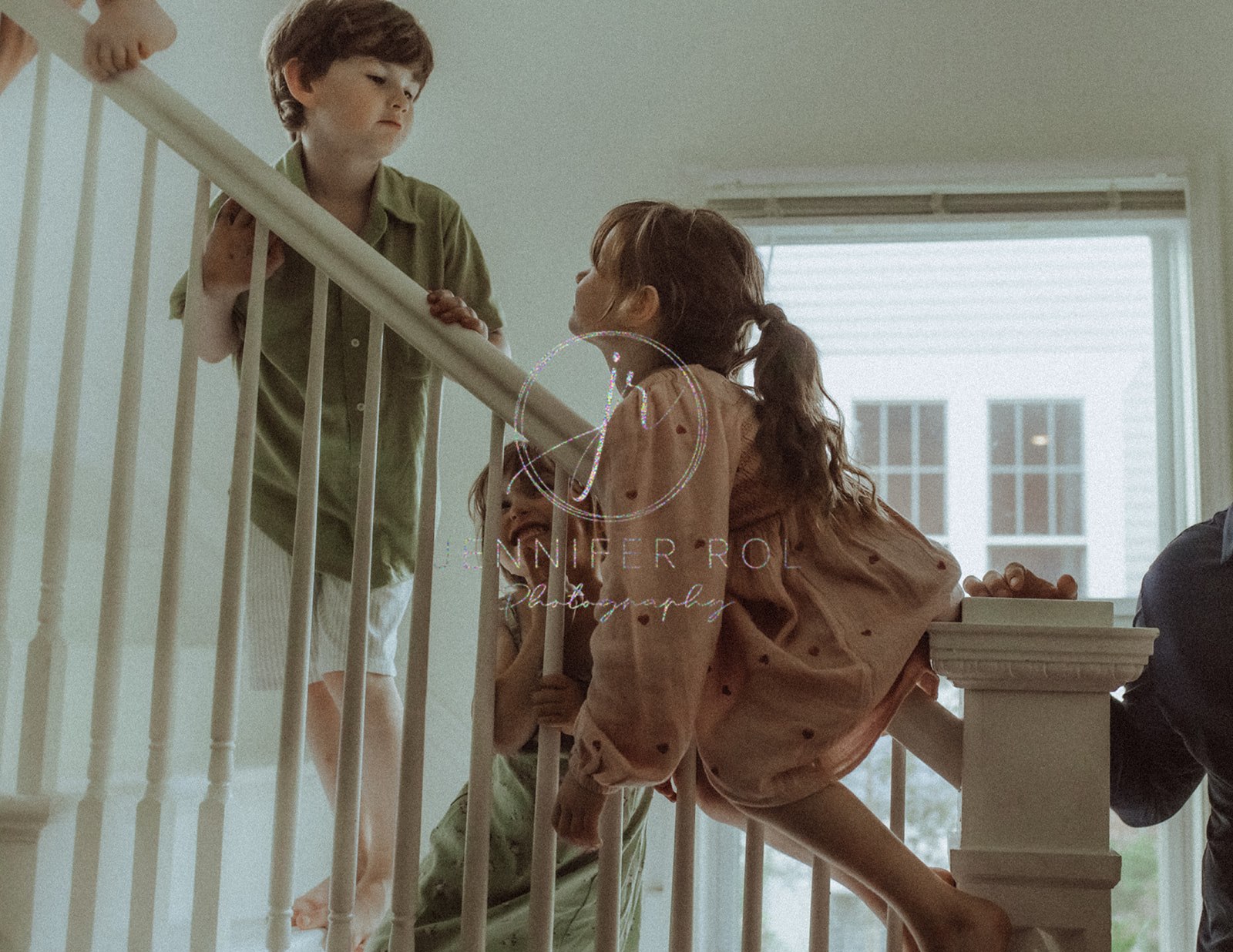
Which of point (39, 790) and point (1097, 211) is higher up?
point (1097, 211)

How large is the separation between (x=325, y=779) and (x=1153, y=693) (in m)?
0.87

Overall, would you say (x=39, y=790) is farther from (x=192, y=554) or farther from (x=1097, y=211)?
(x=1097, y=211)

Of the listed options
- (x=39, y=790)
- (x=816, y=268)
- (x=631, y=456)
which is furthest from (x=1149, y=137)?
(x=39, y=790)

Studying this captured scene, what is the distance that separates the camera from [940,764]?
42.5 inches

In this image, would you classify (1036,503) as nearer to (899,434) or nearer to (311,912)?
(899,434)

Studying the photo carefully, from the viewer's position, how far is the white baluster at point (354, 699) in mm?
1030

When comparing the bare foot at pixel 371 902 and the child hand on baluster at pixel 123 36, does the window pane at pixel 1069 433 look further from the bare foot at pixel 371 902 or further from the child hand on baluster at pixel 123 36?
the child hand on baluster at pixel 123 36

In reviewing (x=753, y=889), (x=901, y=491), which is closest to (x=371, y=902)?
(x=753, y=889)

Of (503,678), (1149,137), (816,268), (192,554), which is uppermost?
(1149,137)

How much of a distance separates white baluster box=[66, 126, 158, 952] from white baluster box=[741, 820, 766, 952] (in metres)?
0.54

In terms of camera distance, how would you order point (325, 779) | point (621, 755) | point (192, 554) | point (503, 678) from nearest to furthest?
point (621, 755) < point (503, 678) < point (325, 779) < point (192, 554)

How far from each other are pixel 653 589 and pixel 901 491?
1.59m

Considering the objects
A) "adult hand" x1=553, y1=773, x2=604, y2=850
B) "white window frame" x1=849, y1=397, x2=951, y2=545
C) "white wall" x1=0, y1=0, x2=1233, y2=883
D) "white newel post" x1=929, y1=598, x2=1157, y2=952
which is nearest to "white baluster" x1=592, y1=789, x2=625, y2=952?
"adult hand" x1=553, y1=773, x2=604, y2=850

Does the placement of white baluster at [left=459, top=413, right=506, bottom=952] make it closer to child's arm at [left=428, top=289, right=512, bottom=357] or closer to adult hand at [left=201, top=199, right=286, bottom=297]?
child's arm at [left=428, top=289, right=512, bottom=357]
